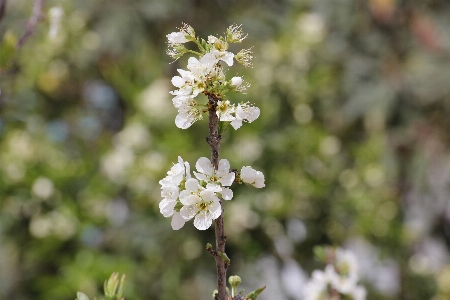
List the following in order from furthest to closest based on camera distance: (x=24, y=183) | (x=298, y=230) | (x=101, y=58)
Result: (x=101, y=58)
(x=298, y=230)
(x=24, y=183)

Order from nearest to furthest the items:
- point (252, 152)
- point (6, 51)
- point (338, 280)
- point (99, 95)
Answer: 1. point (6, 51)
2. point (338, 280)
3. point (252, 152)
4. point (99, 95)

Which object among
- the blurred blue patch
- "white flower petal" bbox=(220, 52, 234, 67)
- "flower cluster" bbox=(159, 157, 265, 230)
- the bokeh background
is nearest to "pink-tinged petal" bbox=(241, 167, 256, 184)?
"flower cluster" bbox=(159, 157, 265, 230)

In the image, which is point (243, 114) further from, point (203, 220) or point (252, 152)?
point (252, 152)

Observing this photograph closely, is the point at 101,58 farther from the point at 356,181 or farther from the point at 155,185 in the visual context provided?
the point at 356,181

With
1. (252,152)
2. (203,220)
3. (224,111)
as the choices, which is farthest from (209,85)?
(252,152)

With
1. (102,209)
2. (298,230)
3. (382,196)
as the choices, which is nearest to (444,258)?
(382,196)

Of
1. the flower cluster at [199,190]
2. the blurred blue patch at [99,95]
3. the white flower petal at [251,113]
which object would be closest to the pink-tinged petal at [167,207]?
the flower cluster at [199,190]

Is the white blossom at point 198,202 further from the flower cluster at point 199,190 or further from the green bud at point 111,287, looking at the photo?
the green bud at point 111,287
